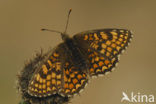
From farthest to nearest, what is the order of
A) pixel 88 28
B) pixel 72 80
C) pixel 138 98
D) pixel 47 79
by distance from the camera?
pixel 88 28
pixel 138 98
pixel 72 80
pixel 47 79

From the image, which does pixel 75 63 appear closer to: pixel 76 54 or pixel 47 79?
pixel 76 54

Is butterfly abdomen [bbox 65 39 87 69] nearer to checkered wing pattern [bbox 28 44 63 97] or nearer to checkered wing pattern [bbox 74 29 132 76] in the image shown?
checkered wing pattern [bbox 74 29 132 76]

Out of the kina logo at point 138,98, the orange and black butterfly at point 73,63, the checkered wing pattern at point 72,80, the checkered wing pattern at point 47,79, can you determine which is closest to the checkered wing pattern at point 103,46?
the orange and black butterfly at point 73,63

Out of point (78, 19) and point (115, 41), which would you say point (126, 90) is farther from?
point (115, 41)

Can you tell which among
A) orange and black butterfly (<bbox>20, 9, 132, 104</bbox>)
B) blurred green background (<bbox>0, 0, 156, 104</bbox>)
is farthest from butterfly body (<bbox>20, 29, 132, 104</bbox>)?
blurred green background (<bbox>0, 0, 156, 104</bbox>)

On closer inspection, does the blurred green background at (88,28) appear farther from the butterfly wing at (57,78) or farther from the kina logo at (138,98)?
the butterfly wing at (57,78)

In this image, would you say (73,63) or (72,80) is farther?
(73,63)

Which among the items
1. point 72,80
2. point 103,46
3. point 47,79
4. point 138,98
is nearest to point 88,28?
point 138,98

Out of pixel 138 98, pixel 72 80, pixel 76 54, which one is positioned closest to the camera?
pixel 72 80

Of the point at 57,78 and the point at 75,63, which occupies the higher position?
the point at 75,63
